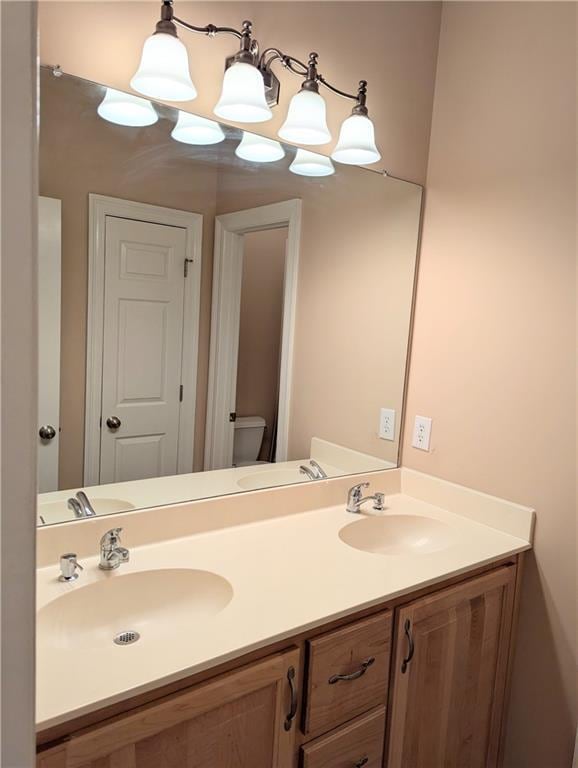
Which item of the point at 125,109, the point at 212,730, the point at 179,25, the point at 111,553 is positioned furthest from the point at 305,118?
the point at 212,730

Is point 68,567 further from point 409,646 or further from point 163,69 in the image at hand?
point 163,69

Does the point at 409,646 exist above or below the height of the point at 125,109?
below

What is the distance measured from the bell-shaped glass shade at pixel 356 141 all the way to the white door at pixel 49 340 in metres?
0.90

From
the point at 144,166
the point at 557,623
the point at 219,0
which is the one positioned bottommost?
the point at 557,623

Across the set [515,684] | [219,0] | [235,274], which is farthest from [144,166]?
[515,684]

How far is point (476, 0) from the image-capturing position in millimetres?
1771

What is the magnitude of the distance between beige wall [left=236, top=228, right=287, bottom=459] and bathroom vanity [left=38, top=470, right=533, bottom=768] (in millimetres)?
304

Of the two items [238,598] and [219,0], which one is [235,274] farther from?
[238,598]

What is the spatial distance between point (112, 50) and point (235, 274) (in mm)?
628

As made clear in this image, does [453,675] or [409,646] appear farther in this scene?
[453,675]

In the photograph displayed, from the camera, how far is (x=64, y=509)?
4.48 feet

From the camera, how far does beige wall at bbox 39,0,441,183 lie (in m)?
1.26

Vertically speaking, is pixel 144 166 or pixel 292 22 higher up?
pixel 292 22

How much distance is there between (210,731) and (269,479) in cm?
80
